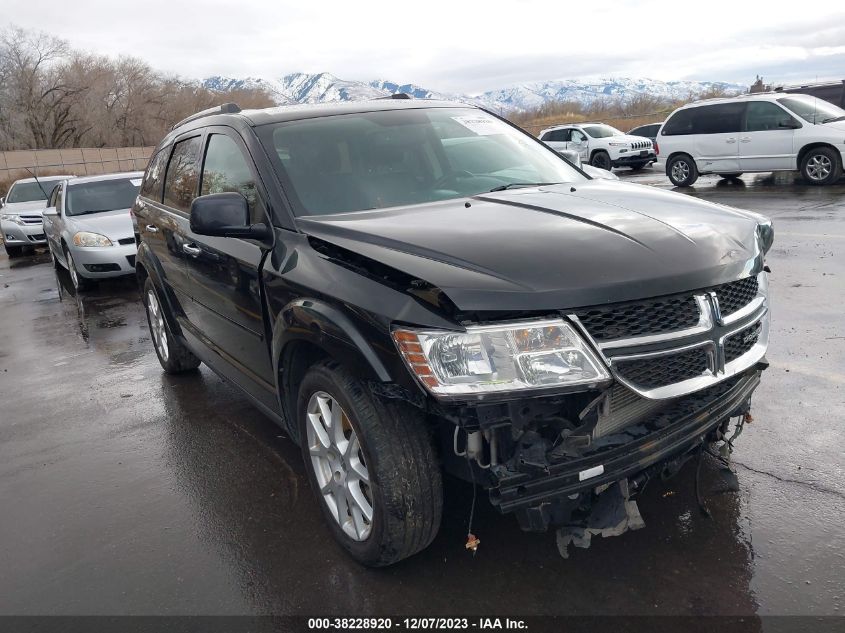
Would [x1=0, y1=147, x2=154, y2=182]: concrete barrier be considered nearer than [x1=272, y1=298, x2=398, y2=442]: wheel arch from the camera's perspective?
No

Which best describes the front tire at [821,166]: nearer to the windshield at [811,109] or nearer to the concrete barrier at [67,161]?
the windshield at [811,109]

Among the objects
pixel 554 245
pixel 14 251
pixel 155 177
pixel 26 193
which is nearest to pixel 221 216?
pixel 554 245

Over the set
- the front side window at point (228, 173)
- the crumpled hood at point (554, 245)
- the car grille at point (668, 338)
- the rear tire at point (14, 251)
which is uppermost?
the front side window at point (228, 173)

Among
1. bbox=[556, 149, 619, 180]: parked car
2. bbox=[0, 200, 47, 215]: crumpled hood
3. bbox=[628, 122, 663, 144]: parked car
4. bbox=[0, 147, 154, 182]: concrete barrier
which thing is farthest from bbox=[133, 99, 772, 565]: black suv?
bbox=[0, 147, 154, 182]: concrete barrier

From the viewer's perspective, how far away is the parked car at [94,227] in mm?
9531

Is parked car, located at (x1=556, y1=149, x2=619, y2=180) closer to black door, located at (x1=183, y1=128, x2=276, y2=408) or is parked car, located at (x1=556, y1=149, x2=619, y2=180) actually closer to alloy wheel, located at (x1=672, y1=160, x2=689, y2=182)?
black door, located at (x1=183, y1=128, x2=276, y2=408)

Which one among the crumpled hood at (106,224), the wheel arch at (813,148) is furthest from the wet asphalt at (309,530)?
the wheel arch at (813,148)

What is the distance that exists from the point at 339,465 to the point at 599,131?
21314 mm

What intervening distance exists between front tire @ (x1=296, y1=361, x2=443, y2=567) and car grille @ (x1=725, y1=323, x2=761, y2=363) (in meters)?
1.18

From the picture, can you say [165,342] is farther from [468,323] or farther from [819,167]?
[819,167]

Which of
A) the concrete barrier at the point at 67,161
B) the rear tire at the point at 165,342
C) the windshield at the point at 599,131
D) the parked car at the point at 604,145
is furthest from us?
the concrete barrier at the point at 67,161

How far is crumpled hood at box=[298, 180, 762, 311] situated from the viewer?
2.29 m

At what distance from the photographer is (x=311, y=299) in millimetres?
2779

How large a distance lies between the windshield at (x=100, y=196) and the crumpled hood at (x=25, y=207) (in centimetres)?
511
